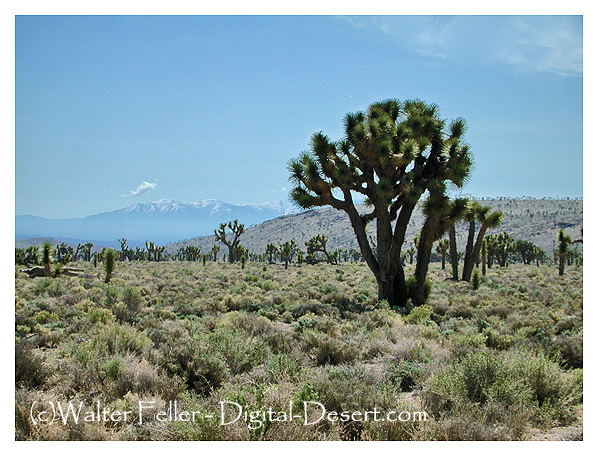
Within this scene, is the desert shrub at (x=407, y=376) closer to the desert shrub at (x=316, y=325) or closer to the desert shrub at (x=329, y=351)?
the desert shrub at (x=329, y=351)

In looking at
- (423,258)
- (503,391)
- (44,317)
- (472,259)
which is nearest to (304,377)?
(503,391)

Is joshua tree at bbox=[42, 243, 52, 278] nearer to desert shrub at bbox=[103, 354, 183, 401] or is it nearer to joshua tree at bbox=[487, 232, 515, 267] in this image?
desert shrub at bbox=[103, 354, 183, 401]

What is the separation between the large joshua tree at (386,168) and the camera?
546 inches

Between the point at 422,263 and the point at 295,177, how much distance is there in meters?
5.90

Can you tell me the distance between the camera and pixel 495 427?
3.83 metres

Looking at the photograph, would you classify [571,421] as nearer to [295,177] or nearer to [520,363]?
[520,363]

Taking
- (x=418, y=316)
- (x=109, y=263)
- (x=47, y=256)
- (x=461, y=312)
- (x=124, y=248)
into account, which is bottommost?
(x=124, y=248)

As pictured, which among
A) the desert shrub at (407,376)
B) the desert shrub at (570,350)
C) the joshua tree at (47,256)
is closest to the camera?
the desert shrub at (407,376)

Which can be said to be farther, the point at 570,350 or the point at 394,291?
the point at 394,291

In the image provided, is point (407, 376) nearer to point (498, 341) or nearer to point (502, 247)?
point (498, 341)

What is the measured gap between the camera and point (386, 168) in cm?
1452

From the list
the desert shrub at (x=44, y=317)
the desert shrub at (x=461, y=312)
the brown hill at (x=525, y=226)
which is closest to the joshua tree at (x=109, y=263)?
the desert shrub at (x=44, y=317)

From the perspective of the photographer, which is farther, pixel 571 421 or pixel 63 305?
pixel 63 305
